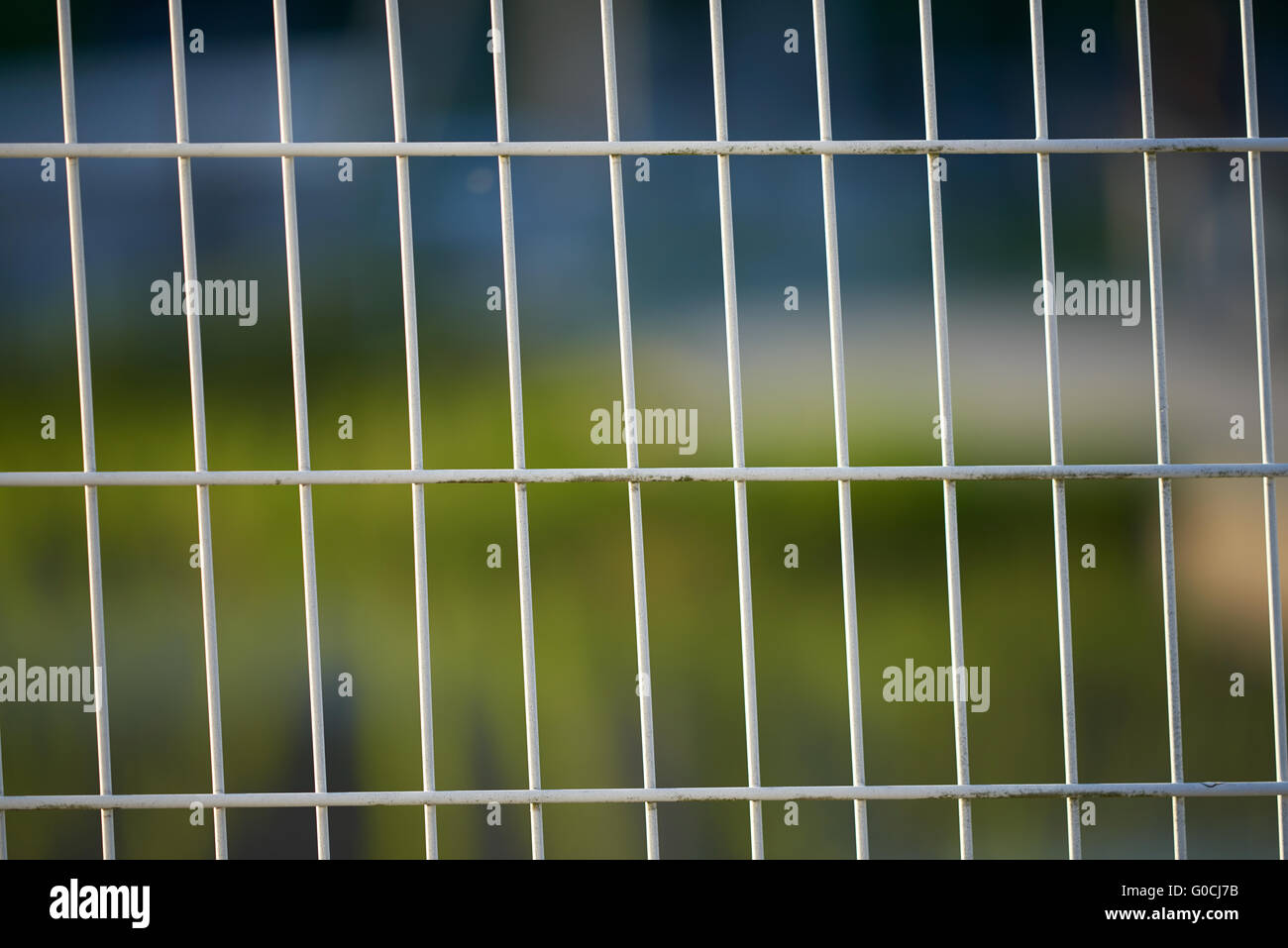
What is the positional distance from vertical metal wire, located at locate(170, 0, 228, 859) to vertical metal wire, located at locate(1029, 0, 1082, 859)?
2251 mm

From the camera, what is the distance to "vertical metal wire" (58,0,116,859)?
235 cm

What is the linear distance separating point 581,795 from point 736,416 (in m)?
1.10

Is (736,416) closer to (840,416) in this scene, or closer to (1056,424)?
(840,416)

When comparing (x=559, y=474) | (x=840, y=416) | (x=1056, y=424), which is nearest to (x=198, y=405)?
(x=559, y=474)

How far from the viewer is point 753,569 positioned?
254cm

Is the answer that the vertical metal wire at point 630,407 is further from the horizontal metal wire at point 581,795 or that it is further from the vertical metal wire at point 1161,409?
the vertical metal wire at point 1161,409

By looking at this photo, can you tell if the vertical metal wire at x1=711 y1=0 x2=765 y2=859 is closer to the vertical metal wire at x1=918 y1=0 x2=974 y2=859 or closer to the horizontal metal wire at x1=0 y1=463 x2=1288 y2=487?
the horizontal metal wire at x1=0 y1=463 x2=1288 y2=487

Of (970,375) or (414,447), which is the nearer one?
(414,447)

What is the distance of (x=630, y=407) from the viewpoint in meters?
2.39

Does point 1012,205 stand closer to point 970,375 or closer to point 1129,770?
point 970,375

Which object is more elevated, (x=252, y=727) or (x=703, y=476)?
(x=703, y=476)

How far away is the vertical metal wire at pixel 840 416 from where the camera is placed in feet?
7.70
